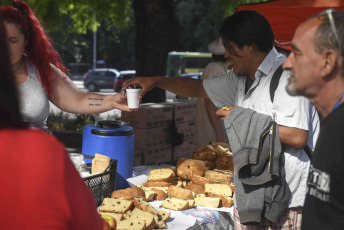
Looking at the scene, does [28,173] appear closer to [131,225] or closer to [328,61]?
[328,61]

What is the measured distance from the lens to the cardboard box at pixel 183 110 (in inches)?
278

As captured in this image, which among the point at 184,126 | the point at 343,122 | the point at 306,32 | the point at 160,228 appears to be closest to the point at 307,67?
the point at 306,32

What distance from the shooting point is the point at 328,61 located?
1.62m

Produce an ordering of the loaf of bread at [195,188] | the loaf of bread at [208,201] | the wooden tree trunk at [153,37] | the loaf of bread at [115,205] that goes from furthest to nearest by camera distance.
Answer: the wooden tree trunk at [153,37] → the loaf of bread at [195,188] → the loaf of bread at [208,201] → the loaf of bread at [115,205]

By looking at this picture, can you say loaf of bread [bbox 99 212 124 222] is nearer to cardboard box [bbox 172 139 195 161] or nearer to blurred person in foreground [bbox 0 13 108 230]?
blurred person in foreground [bbox 0 13 108 230]

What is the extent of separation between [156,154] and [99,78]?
2518 cm

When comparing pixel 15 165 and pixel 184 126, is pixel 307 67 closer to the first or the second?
pixel 15 165

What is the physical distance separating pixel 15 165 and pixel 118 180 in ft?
8.00

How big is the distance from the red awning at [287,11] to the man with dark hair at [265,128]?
3610 mm

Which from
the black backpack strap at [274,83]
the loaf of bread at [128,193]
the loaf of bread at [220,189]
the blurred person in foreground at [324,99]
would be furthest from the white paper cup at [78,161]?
the blurred person in foreground at [324,99]

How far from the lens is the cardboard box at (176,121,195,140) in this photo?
23.7 feet

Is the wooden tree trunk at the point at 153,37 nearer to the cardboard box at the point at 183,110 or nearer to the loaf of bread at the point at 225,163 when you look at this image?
the cardboard box at the point at 183,110

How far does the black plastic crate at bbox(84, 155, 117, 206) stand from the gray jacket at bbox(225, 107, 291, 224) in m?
0.94

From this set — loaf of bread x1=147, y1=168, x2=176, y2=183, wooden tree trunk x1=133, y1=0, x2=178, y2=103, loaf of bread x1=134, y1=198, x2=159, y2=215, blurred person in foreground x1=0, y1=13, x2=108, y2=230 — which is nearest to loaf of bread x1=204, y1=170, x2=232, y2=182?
loaf of bread x1=147, y1=168, x2=176, y2=183
